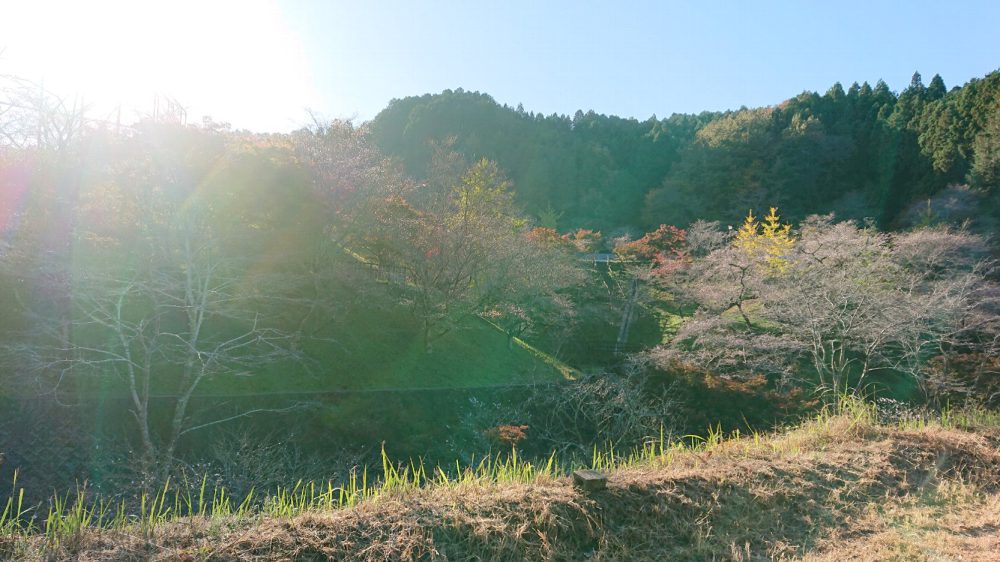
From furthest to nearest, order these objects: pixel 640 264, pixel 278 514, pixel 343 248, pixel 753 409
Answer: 1. pixel 640 264
2. pixel 343 248
3. pixel 753 409
4. pixel 278 514

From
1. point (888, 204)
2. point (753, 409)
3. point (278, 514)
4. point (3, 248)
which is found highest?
point (888, 204)

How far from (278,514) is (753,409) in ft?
38.8

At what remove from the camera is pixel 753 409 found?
12.2 meters

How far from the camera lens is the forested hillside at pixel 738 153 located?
92.2 feet

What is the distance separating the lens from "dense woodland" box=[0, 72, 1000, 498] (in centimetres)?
920

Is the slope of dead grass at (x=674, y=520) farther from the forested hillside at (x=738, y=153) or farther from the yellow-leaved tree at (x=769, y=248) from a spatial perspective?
the forested hillside at (x=738, y=153)

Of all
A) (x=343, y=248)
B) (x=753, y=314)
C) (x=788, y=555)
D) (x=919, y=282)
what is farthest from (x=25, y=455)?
(x=919, y=282)

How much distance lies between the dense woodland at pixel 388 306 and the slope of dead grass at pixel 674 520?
5.53 ft

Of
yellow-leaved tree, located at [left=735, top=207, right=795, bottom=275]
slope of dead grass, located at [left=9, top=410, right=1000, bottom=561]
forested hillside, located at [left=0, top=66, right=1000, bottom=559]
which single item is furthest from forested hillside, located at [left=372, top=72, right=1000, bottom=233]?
slope of dead grass, located at [left=9, top=410, right=1000, bottom=561]

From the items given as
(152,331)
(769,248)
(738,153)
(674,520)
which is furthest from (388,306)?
(738,153)

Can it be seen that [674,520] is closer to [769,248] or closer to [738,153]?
[769,248]

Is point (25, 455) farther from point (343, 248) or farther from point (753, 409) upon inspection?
point (753, 409)

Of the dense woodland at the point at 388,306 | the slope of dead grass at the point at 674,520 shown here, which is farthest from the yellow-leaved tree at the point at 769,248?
the slope of dead grass at the point at 674,520

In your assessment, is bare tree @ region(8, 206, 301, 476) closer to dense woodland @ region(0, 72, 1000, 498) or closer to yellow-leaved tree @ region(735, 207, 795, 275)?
dense woodland @ region(0, 72, 1000, 498)
